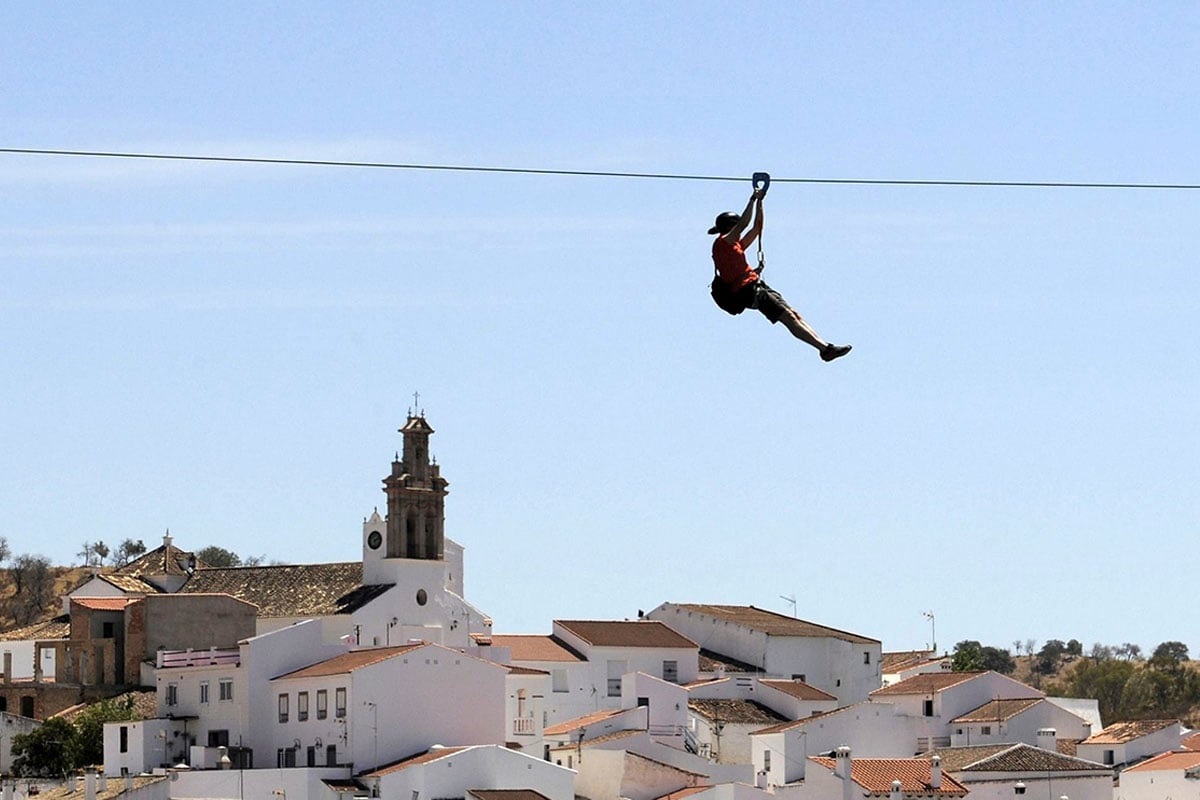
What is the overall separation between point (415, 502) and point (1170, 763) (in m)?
27.0

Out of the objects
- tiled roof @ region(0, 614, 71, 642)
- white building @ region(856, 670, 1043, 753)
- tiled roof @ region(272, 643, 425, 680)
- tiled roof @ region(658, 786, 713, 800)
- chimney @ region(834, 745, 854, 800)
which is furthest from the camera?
tiled roof @ region(0, 614, 71, 642)

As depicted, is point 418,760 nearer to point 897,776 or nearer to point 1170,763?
point 897,776

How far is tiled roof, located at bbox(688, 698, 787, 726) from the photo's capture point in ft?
263

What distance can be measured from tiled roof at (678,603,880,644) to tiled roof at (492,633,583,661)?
308 inches

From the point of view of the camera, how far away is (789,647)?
90250 millimetres

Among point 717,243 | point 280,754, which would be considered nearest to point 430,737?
point 280,754

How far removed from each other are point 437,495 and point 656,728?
51.6 ft

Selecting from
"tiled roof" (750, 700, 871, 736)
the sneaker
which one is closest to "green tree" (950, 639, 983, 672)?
"tiled roof" (750, 700, 871, 736)

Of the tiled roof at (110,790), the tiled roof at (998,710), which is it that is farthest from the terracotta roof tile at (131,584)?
the tiled roof at (998,710)

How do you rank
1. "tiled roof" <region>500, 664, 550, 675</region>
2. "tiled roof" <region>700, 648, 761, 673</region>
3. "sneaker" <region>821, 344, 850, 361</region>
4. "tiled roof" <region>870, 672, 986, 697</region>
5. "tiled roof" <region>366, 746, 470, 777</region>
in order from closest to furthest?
"sneaker" <region>821, 344, 850, 361</region>, "tiled roof" <region>366, 746, 470, 777</region>, "tiled roof" <region>500, 664, 550, 675</region>, "tiled roof" <region>870, 672, 986, 697</region>, "tiled roof" <region>700, 648, 761, 673</region>

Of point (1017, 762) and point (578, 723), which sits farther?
point (578, 723)

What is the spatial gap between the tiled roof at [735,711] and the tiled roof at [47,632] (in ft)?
70.2

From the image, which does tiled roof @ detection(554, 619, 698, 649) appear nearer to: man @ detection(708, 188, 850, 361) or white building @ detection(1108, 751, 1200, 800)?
white building @ detection(1108, 751, 1200, 800)

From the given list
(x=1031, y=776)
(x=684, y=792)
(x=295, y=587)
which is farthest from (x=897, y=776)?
(x=295, y=587)
